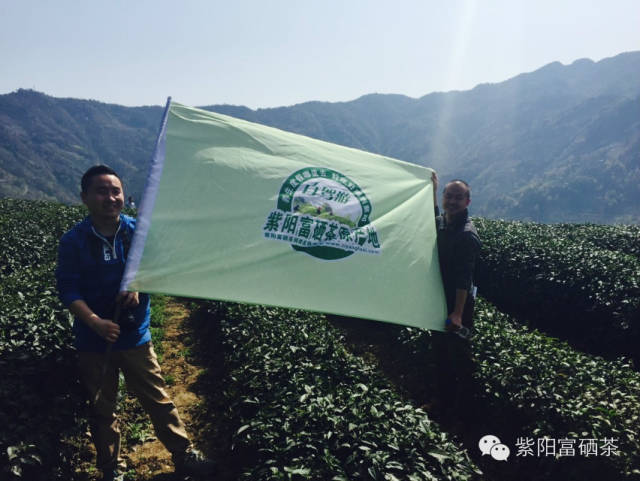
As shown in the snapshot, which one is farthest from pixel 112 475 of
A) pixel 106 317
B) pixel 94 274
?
pixel 94 274

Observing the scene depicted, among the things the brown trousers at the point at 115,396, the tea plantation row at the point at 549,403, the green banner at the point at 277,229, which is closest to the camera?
the green banner at the point at 277,229

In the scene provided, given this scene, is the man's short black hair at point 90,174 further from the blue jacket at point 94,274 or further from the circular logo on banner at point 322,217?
the circular logo on banner at point 322,217

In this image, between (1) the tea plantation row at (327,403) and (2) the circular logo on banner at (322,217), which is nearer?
(1) the tea plantation row at (327,403)

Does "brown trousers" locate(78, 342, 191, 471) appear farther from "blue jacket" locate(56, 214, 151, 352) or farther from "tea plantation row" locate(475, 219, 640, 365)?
"tea plantation row" locate(475, 219, 640, 365)

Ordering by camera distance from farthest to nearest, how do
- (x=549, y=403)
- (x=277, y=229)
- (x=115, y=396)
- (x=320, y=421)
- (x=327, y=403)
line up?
(x=549, y=403), (x=327, y=403), (x=320, y=421), (x=115, y=396), (x=277, y=229)

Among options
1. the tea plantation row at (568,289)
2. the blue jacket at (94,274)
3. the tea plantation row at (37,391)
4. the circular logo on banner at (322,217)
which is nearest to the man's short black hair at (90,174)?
the blue jacket at (94,274)

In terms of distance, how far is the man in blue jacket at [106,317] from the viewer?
3039 mm

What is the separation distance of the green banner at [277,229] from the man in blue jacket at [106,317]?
461mm

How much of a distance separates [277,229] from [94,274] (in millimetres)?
1591

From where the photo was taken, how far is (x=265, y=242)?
328cm

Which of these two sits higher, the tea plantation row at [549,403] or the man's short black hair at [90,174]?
the man's short black hair at [90,174]

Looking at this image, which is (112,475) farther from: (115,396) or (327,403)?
(327,403)

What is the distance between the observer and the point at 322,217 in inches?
138

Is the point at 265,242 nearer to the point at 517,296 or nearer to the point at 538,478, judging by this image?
the point at 538,478
